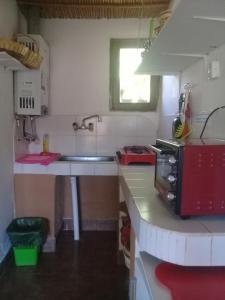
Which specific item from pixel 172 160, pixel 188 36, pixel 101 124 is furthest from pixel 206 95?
pixel 101 124

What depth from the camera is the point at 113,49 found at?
9.44 feet

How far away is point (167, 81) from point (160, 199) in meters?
1.69

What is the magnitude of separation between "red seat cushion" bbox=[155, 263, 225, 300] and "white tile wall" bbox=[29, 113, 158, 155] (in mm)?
2100

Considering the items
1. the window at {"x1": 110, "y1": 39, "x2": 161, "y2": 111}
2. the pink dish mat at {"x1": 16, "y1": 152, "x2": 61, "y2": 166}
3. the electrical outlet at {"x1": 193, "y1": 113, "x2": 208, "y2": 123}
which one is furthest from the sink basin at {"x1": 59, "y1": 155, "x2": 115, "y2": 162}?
the electrical outlet at {"x1": 193, "y1": 113, "x2": 208, "y2": 123}

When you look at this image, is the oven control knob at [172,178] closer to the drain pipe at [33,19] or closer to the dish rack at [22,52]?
the dish rack at [22,52]

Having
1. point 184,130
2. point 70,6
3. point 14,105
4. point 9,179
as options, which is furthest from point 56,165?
point 70,6

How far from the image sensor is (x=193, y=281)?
2.78 feet

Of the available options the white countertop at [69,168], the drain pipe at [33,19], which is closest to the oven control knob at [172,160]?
the white countertop at [69,168]

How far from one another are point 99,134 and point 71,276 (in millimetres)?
1407

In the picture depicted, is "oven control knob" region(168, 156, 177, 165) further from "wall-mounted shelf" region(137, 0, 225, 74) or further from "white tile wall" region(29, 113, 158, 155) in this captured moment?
"white tile wall" region(29, 113, 158, 155)

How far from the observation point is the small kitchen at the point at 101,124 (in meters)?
1.26

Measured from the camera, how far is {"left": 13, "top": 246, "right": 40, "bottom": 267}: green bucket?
2.27m

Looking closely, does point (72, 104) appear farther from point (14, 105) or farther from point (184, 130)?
point (184, 130)

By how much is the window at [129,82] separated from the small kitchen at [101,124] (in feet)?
0.11
